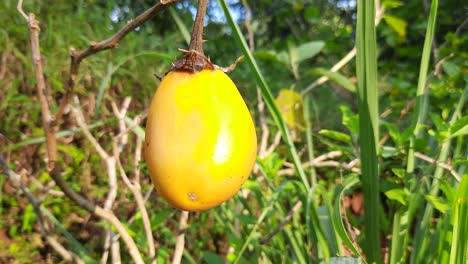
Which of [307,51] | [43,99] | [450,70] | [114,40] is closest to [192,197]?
[114,40]

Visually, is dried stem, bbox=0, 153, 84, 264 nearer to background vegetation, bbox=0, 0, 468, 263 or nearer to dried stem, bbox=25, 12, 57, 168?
background vegetation, bbox=0, 0, 468, 263

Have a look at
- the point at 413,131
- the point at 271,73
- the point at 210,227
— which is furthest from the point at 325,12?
the point at 413,131

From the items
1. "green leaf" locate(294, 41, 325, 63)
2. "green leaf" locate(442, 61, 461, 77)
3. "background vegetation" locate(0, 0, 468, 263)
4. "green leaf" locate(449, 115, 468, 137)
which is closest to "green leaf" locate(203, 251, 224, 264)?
"background vegetation" locate(0, 0, 468, 263)

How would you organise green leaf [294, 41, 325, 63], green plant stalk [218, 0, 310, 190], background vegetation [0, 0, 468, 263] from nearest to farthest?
1. green plant stalk [218, 0, 310, 190]
2. background vegetation [0, 0, 468, 263]
3. green leaf [294, 41, 325, 63]

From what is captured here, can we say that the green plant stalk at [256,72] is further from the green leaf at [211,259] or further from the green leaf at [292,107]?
Result: the green leaf at [292,107]

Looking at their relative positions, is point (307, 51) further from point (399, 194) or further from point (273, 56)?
point (399, 194)

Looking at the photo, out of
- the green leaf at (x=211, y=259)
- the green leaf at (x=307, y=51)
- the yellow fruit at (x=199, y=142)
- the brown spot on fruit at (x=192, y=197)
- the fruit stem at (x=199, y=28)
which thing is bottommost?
the green leaf at (x=211, y=259)

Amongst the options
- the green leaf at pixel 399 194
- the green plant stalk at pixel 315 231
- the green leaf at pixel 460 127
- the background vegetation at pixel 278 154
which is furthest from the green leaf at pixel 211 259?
the green leaf at pixel 460 127

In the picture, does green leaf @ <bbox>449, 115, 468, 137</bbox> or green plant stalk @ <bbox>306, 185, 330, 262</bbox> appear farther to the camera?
green plant stalk @ <bbox>306, 185, 330, 262</bbox>
